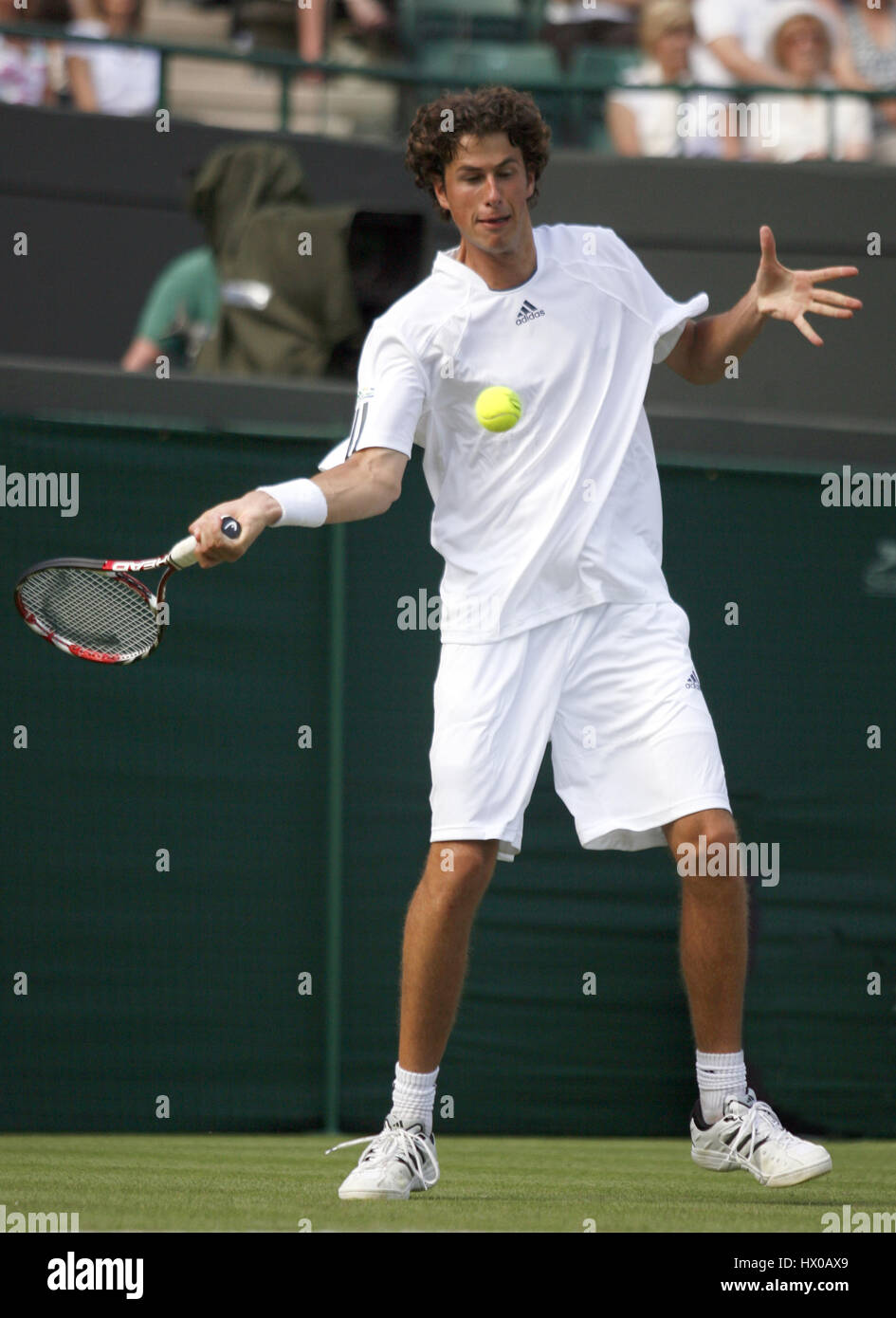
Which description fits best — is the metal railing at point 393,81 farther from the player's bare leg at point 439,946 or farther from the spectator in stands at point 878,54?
the player's bare leg at point 439,946

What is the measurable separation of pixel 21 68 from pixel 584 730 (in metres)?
5.63

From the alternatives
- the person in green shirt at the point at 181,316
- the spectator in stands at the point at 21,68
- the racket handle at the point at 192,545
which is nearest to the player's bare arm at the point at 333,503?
the racket handle at the point at 192,545

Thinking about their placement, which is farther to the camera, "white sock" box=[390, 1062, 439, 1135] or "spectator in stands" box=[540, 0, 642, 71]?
"spectator in stands" box=[540, 0, 642, 71]

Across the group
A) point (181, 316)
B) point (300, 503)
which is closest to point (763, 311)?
point (300, 503)

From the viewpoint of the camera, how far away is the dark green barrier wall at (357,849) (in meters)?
5.62

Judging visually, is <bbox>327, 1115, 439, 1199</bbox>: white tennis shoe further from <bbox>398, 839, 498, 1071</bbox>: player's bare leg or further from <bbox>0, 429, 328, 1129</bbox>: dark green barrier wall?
<bbox>0, 429, 328, 1129</bbox>: dark green barrier wall

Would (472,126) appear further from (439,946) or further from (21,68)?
(21,68)

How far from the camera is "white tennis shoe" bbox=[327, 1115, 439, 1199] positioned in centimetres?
375

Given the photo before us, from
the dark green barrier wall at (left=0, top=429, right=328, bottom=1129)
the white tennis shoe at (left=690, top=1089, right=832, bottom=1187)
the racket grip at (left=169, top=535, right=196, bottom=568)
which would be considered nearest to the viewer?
the racket grip at (left=169, top=535, right=196, bottom=568)

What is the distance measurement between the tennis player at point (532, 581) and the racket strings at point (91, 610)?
53 cm

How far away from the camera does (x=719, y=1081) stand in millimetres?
3887

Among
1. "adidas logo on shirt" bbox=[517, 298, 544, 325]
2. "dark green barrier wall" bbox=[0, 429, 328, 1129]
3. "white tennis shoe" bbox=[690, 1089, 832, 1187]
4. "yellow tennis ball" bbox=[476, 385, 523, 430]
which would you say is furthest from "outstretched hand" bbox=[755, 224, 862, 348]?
"dark green barrier wall" bbox=[0, 429, 328, 1129]

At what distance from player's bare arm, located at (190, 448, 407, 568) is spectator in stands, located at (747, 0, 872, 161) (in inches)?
207

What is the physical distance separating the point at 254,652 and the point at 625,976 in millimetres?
1529
